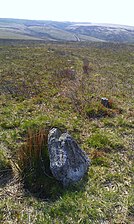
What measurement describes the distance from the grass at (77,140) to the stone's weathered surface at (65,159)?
0.24 m

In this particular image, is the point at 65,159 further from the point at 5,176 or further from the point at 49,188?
the point at 5,176

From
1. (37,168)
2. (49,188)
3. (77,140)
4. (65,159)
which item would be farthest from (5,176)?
(77,140)

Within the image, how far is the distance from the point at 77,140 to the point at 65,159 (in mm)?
3165

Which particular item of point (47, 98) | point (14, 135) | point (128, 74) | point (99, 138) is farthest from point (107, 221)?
point (128, 74)

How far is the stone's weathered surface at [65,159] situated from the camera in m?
7.70

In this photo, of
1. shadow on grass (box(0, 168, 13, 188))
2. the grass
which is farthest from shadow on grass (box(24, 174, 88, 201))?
shadow on grass (box(0, 168, 13, 188))

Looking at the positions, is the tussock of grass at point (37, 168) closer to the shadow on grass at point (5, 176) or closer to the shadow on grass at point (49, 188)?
the shadow on grass at point (49, 188)

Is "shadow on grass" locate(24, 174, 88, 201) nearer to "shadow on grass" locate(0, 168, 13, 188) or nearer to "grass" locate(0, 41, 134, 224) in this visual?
"grass" locate(0, 41, 134, 224)

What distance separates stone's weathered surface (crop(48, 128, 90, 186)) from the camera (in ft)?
25.3

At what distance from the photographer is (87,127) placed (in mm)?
12367

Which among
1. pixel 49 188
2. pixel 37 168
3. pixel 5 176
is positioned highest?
pixel 37 168

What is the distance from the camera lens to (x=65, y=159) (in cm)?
778

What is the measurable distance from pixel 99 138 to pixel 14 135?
3354mm

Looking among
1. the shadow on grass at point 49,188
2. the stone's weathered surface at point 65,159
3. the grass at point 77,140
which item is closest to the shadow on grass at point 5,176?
the grass at point 77,140
